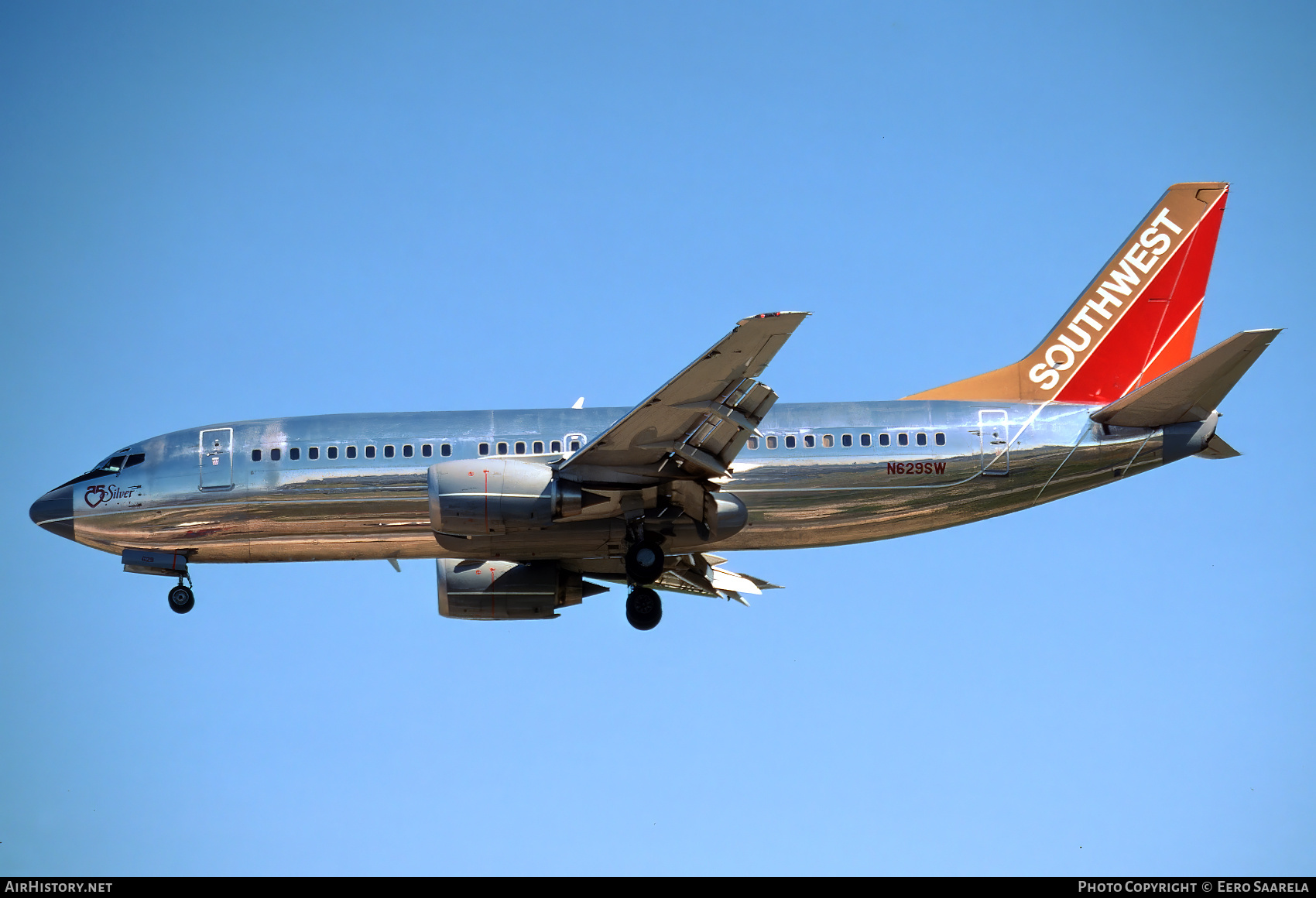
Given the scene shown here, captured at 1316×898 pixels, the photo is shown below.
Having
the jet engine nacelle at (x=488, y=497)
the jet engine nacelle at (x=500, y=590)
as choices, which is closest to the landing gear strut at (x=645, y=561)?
the jet engine nacelle at (x=488, y=497)

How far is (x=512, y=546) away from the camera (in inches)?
1047

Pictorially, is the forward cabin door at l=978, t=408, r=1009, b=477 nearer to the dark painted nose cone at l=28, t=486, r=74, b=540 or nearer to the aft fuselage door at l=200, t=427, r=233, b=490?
the aft fuselage door at l=200, t=427, r=233, b=490

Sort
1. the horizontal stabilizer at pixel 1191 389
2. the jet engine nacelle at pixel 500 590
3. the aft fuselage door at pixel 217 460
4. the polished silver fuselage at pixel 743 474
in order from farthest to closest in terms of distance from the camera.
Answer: the jet engine nacelle at pixel 500 590 < the aft fuselage door at pixel 217 460 < the polished silver fuselage at pixel 743 474 < the horizontal stabilizer at pixel 1191 389

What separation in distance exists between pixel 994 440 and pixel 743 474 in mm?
5037

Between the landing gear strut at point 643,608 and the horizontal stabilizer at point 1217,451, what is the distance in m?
11.2

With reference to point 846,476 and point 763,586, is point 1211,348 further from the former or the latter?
point 763,586

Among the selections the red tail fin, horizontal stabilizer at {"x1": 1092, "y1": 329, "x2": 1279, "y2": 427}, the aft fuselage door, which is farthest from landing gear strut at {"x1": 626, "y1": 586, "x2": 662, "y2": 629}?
horizontal stabilizer at {"x1": 1092, "y1": 329, "x2": 1279, "y2": 427}

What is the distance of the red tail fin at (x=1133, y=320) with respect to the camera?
29156mm

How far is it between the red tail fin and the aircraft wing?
6.28 metres

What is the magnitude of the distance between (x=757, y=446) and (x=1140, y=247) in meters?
10.1

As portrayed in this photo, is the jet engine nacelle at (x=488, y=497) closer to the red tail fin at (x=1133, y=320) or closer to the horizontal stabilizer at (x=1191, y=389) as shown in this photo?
the red tail fin at (x=1133, y=320)
